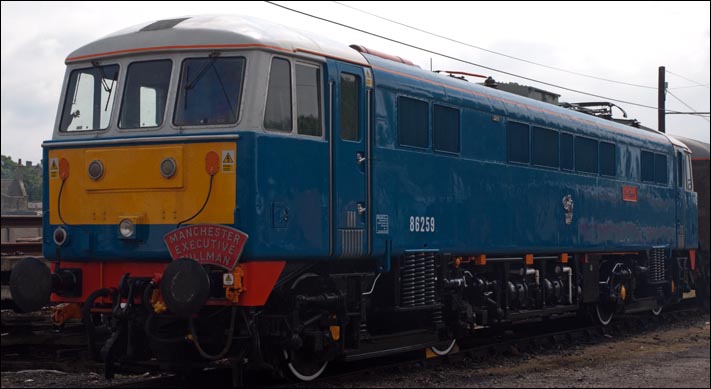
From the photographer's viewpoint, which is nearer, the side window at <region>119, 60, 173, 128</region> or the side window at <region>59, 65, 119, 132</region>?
the side window at <region>119, 60, 173, 128</region>

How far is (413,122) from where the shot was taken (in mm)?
12414

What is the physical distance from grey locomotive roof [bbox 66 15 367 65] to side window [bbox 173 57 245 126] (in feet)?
0.58

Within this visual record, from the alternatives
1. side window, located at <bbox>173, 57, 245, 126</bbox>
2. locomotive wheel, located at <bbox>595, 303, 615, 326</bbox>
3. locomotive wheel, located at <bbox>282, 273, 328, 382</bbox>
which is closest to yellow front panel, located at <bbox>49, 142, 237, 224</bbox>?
side window, located at <bbox>173, 57, 245, 126</bbox>

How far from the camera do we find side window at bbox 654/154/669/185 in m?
20.6

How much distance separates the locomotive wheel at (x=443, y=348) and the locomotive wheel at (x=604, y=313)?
5225mm

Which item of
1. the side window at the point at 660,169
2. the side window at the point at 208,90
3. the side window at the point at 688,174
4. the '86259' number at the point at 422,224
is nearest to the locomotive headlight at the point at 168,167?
the side window at the point at 208,90

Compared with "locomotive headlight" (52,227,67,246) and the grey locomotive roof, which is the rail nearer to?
"locomotive headlight" (52,227,67,246)

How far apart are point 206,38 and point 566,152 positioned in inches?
317

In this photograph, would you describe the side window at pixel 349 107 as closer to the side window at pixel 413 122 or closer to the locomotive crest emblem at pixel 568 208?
the side window at pixel 413 122

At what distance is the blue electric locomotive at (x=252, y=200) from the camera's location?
989 centimetres

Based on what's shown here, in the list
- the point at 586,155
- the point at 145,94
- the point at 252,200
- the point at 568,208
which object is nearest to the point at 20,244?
the point at 145,94

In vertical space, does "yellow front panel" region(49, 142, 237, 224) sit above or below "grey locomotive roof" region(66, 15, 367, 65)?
below

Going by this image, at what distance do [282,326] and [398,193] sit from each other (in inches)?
100

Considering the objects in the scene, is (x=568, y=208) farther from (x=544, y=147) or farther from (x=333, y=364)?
(x=333, y=364)
